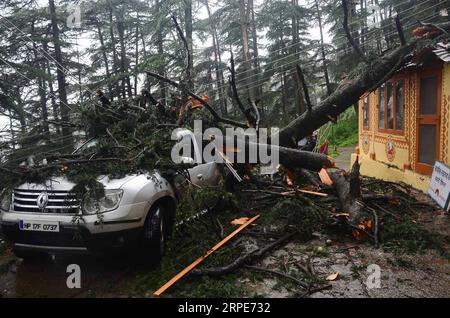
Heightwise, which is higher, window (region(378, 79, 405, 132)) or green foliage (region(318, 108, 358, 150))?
window (region(378, 79, 405, 132))

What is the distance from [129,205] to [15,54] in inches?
662

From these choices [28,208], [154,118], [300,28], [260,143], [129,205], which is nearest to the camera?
[129,205]

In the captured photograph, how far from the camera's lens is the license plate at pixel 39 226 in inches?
142

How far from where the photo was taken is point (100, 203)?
365 centimetres

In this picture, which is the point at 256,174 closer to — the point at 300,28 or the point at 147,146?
the point at 147,146

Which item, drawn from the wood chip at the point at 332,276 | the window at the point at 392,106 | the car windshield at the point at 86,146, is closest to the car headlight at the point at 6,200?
the car windshield at the point at 86,146

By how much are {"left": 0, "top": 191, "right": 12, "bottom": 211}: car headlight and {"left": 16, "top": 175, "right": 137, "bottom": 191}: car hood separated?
21cm

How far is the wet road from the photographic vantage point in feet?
11.9

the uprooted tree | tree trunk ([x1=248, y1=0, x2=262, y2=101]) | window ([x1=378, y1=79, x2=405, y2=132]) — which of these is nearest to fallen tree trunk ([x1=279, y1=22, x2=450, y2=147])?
the uprooted tree

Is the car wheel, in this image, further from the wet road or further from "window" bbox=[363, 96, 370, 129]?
"window" bbox=[363, 96, 370, 129]

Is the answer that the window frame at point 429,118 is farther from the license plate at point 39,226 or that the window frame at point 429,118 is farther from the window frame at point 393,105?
the license plate at point 39,226

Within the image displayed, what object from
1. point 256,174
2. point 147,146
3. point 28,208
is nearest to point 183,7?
point 256,174

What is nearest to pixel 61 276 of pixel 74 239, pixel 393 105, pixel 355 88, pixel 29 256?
pixel 29 256
